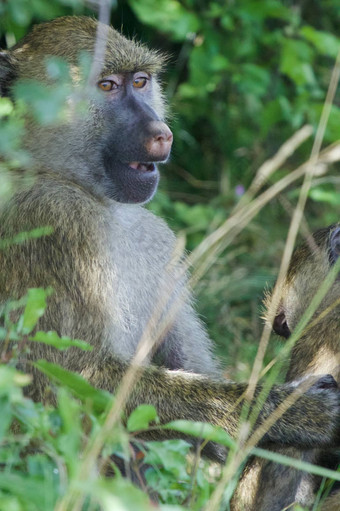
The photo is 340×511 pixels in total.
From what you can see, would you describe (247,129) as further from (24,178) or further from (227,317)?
(24,178)

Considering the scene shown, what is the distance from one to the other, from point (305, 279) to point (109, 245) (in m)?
0.94

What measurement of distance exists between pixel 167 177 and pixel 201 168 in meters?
0.33

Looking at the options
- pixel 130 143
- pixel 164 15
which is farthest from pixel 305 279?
pixel 164 15

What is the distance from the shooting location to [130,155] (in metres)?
3.70

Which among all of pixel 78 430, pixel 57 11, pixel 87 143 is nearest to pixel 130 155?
pixel 87 143

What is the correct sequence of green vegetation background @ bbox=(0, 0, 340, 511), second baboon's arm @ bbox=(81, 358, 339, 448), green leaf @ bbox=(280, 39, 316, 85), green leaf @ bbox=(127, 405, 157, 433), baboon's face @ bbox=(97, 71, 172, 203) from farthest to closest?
green leaf @ bbox=(280, 39, 316, 85) → green vegetation background @ bbox=(0, 0, 340, 511) → baboon's face @ bbox=(97, 71, 172, 203) → second baboon's arm @ bbox=(81, 358, 339, 448) → green leaf @ bbox=(127, 405, 157, 433)

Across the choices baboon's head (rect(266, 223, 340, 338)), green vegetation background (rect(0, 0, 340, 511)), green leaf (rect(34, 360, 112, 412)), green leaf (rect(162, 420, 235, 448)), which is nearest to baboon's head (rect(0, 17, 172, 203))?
green vegetation background (rect(0, 0, 340, 511))

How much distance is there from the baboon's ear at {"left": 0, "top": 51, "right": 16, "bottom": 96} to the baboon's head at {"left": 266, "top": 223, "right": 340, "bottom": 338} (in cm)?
153

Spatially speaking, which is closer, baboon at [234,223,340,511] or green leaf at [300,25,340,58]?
baboon at [234,223,340,511]

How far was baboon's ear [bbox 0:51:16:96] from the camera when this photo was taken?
149 inches

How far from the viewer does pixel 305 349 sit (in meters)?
3.67

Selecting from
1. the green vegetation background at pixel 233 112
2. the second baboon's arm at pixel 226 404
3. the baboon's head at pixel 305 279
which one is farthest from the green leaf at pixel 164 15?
the second baboon's arm at pixel 226 404

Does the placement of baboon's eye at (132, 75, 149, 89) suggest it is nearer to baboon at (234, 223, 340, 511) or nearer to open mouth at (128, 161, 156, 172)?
open mouth at (128, 161, 156, 172)

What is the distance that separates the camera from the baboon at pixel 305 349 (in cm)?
345
